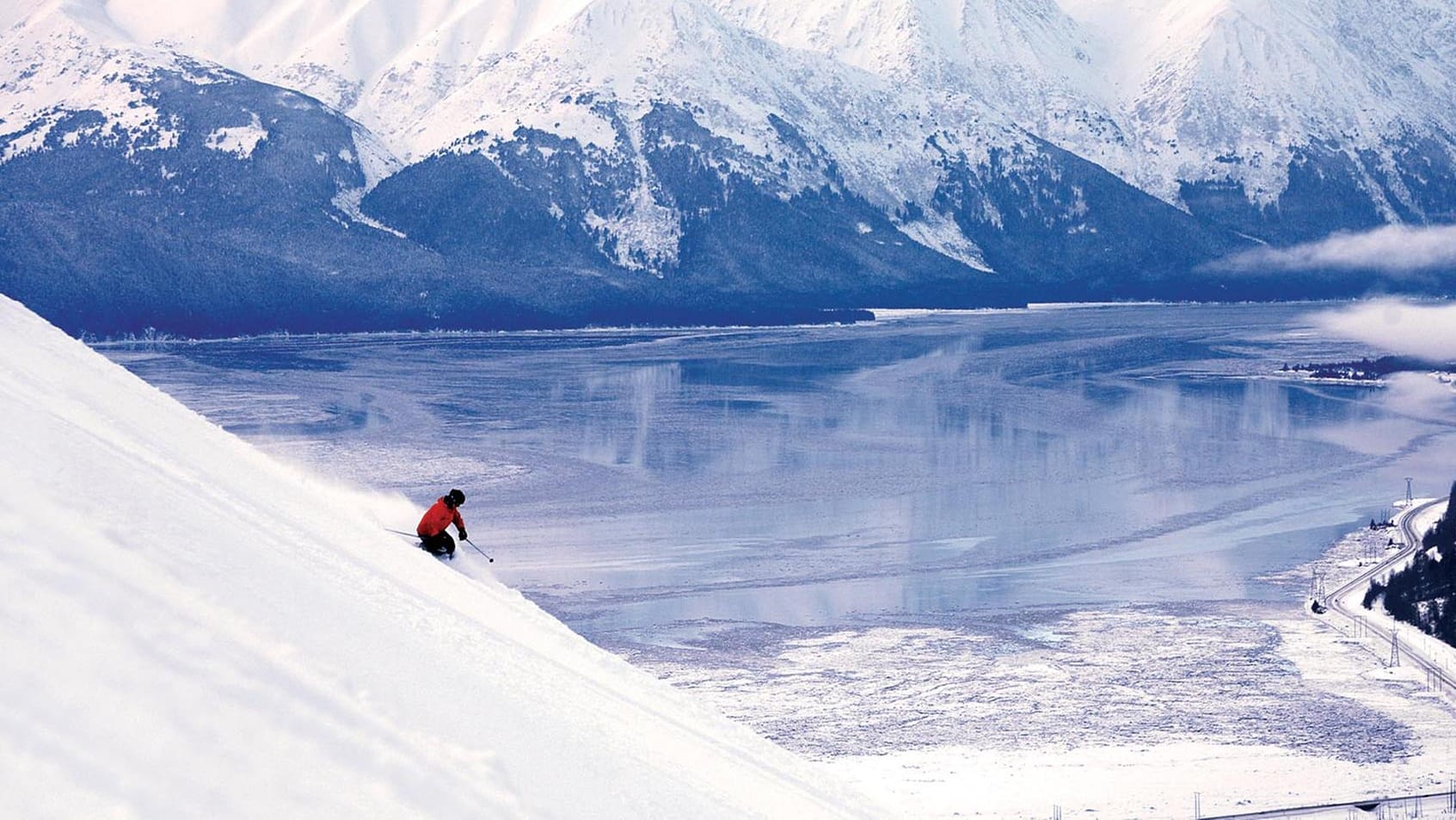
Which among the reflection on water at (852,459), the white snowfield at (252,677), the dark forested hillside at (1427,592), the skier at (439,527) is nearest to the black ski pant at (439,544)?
the skier at (439,527)

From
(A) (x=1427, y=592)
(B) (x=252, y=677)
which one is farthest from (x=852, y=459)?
(B) (x=252, y=677)

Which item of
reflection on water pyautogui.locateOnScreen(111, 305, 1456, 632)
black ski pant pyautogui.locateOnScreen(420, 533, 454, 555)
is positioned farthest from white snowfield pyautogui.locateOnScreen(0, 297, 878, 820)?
reflection on water pyautogui.locateOnScreen(111, 305, 1456, 632)

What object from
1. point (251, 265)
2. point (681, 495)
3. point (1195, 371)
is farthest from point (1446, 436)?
point (251, 265)

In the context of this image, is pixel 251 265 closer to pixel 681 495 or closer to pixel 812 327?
pixel 812 327

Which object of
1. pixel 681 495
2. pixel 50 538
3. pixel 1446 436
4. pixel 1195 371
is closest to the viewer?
pixel 50 538

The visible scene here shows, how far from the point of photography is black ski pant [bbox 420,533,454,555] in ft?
36.4

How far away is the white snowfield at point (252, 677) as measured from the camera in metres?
3.64

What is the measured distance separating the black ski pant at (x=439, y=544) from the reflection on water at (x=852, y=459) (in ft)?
102

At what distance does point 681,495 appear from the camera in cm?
6538

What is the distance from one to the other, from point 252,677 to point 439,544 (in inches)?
267

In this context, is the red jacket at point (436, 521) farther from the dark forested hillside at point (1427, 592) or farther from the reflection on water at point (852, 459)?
the dark forested hillside at point (1427, 592)

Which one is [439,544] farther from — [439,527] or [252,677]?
[252,677]

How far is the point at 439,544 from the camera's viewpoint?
1111 centimetres

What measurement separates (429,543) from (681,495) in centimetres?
5430
